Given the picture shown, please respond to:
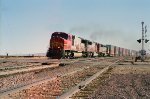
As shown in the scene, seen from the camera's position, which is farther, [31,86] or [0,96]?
[31,86]

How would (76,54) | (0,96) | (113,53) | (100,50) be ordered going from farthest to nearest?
(113,53), (100,50), (76,54), (0,96)

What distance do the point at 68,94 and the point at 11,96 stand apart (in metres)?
1.38

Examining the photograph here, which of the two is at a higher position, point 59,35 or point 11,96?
point 59,35

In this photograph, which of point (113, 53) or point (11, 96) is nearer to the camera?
point (11, 96)

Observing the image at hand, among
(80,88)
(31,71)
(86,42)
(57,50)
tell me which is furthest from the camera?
(86,42)

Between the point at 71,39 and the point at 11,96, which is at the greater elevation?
the point at 71,39

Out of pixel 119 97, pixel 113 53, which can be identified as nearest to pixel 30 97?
pixel 119 97

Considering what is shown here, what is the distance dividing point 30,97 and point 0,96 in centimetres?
77

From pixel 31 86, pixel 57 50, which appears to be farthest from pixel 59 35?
pixel 31 86

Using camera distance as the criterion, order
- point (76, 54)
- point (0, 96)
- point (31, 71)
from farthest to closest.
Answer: point (76, 54) → point (31, 71) → point (0, 96)

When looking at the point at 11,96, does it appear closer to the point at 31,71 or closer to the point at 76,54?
the point at 31,71

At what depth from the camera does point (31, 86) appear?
10688mm

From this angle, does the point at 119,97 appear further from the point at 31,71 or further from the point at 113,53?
the point at 113,53

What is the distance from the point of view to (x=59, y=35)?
45125 mm
